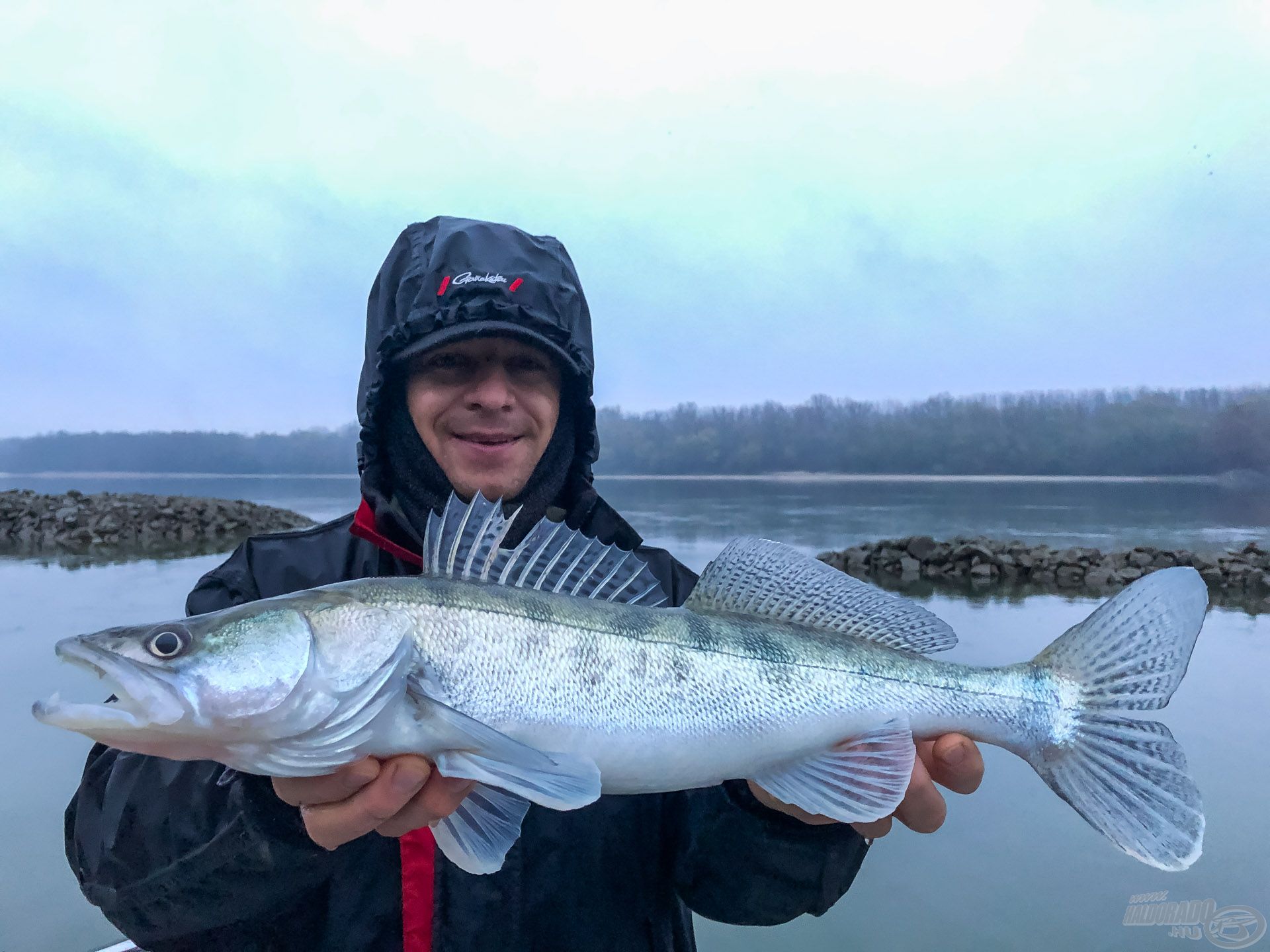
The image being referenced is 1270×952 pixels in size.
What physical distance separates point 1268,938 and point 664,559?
3.67 meters

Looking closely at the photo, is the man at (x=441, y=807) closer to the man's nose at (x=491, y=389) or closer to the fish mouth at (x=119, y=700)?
the man's nose at (x=491, y=389)

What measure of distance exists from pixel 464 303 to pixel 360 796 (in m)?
1.66

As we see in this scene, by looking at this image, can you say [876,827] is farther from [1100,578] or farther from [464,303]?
[1100,578]

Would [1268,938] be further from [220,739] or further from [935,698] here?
[220,739]

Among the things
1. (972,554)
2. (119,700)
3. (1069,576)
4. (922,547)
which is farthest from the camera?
(922,547)

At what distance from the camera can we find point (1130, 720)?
2072 mm

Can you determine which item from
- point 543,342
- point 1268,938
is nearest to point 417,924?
point 543,342

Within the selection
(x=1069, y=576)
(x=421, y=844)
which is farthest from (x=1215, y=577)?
(x=421, y=844)

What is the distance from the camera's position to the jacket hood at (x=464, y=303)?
8.54 ft

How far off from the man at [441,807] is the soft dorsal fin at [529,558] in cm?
54

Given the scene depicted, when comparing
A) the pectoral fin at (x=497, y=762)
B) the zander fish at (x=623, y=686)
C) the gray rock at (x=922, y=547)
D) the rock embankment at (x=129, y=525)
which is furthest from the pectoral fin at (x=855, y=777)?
the rock embankment at (x=129, y=525)

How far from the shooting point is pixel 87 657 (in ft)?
4.88

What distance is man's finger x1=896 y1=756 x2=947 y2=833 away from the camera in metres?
1.99

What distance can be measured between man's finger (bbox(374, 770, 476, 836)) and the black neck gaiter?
1.12 m
